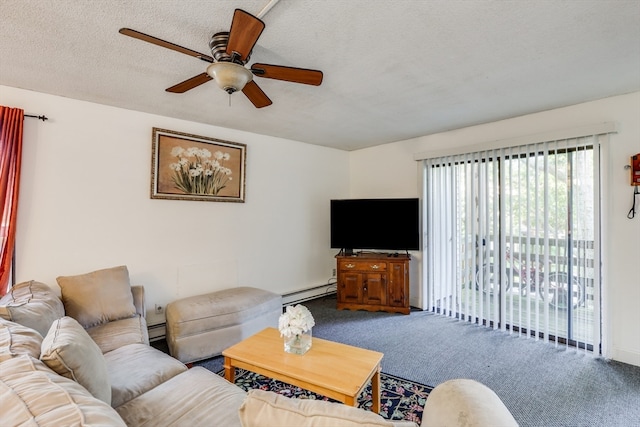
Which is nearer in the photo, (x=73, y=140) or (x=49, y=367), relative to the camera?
(x=49, y=367)

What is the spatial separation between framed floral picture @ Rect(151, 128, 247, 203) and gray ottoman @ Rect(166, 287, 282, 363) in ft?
3.87

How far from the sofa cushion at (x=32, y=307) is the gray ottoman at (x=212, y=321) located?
847 millimetres

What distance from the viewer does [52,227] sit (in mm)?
2592

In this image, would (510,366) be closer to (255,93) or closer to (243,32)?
(255,93)

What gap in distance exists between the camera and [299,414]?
2.48ft

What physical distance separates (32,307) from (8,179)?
1.23m

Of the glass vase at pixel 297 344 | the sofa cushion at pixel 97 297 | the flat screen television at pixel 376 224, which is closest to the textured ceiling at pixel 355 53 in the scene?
the flat screen television at pixel 376 224

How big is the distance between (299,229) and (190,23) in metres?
3.17

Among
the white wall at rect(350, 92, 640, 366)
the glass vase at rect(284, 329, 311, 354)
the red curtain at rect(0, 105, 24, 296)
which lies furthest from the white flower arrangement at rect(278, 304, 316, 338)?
the white wall at rect(350, 92, 640, 366)

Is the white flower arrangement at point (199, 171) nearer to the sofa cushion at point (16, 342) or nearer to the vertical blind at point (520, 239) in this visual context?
the sofa cushion at point (16, 342)

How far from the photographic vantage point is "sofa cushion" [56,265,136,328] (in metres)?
2.30

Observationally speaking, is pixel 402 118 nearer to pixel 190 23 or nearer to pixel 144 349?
pixel 190 23

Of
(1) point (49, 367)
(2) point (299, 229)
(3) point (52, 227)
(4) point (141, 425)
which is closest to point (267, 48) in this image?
(1) point (49, 367)

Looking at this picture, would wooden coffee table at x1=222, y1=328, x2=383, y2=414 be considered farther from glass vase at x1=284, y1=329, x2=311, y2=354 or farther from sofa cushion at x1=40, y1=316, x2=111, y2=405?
sofa cushion at x1=40, y1=316, x2=111, y2=405
